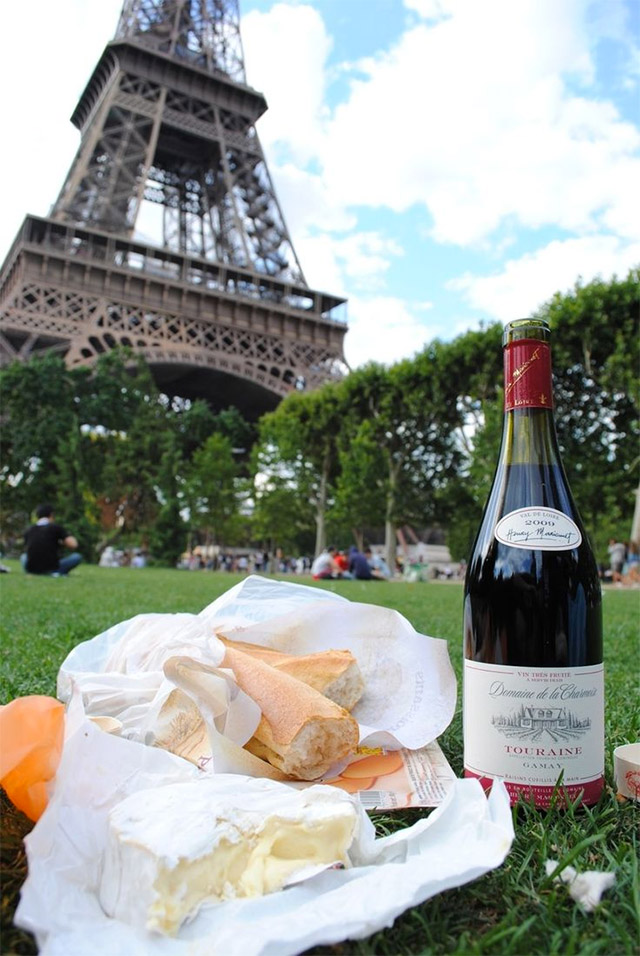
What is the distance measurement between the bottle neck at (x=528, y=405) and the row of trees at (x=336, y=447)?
16131mm

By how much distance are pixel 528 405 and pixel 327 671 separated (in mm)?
783

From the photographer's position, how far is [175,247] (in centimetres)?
3284

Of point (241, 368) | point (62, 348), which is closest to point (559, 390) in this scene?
point (241, 368)

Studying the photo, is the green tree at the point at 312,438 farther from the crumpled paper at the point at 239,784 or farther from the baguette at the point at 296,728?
the baguette at the point at 296,728

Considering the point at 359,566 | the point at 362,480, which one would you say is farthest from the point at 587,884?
the point at 362,480

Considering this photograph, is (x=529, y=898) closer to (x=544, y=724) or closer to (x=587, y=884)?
(x=587, y=884)

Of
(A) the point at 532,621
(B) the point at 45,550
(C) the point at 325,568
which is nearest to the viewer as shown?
(A) the point at 532,621

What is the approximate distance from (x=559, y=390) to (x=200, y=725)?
58.7 ft

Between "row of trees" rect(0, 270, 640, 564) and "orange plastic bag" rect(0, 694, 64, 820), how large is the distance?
1715 cm

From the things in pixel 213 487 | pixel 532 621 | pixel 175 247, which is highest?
pixel 175 247

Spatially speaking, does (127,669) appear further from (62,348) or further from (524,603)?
(62,348)

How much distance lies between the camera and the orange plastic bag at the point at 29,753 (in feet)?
3.33

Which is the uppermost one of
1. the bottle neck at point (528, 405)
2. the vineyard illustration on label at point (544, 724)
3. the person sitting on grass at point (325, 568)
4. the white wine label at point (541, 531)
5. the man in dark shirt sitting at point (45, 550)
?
the bottle neck at point (528, 405)

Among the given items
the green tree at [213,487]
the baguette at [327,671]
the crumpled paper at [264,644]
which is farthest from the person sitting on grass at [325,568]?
the baguette at [327,671]
